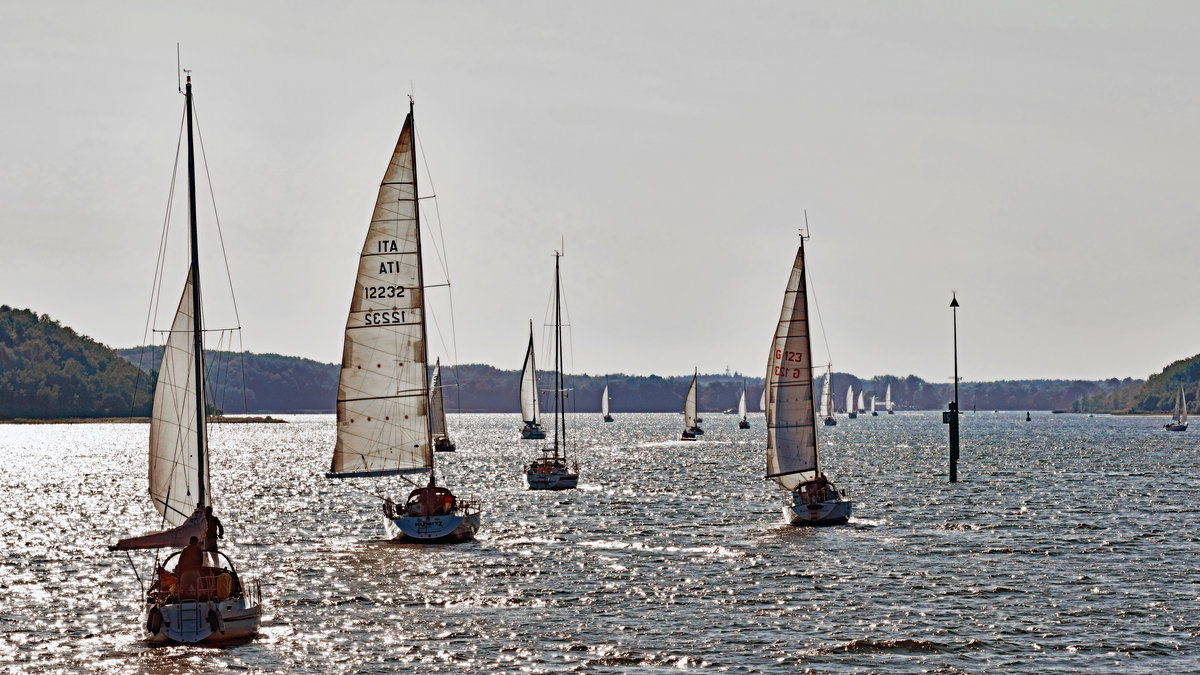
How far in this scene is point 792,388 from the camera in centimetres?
6488

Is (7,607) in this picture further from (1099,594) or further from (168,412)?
(1099,594)

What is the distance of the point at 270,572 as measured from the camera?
50219 millimetres

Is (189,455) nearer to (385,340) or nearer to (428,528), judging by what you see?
(385,340)

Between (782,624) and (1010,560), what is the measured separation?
1913 cm

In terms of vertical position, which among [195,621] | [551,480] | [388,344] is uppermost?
[388,344]

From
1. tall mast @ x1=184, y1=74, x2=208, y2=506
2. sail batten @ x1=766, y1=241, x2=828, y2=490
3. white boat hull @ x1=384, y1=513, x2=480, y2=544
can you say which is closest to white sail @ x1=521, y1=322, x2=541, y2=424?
sail batten @ x1=766, y1=241, x2=828, y2=490

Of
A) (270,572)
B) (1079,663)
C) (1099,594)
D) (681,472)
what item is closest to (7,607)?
(270,572)

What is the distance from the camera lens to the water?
35.4m

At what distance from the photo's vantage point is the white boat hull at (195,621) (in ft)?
113

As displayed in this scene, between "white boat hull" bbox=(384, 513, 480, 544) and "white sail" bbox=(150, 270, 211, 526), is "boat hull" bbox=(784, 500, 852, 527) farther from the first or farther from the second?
"white sail" bbox=(150, 270, 211, 526)

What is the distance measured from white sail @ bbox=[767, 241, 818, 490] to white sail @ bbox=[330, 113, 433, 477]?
1891cm

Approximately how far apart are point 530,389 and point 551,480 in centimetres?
6923

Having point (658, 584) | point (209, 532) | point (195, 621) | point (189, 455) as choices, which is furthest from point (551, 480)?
point (195, 621)

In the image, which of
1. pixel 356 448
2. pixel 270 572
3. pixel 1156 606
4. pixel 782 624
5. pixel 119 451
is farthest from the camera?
pixel 119 451
